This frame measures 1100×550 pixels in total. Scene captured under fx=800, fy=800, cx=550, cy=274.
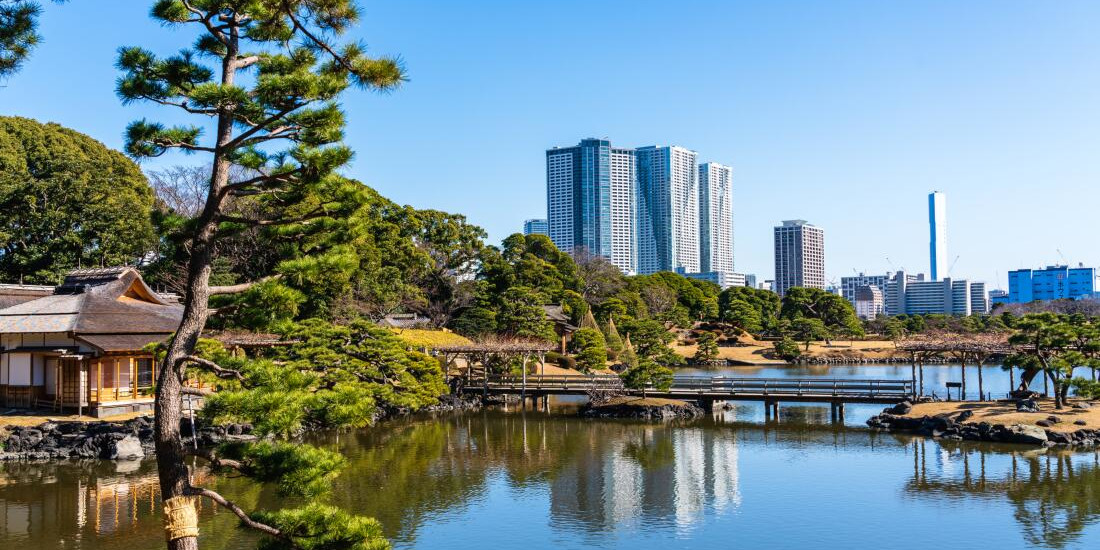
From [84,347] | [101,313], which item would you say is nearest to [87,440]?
[84,347]

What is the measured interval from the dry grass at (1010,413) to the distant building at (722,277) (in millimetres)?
123058

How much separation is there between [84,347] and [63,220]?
40.7 feet

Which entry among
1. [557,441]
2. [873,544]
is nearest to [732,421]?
[557,441]

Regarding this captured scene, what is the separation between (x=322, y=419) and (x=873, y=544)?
9.32m

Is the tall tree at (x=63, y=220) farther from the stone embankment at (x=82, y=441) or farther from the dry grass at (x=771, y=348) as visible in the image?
the dry grass at (x=771, y=348)

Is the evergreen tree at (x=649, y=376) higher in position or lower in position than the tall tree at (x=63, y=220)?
lower

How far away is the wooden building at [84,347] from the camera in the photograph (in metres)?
20.7

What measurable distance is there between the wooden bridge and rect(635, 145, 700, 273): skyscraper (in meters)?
117

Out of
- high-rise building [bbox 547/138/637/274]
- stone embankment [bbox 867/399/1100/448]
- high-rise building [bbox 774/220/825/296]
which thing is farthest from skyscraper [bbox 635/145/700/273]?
stone embankment [bbox 867/399/1100/448]

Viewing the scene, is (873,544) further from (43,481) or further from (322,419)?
(43,481)

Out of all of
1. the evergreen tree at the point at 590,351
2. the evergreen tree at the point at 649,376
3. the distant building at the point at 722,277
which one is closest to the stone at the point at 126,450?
the evergreen tree at the point at 649,376

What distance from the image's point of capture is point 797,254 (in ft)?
518

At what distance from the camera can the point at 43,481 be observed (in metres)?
16.1

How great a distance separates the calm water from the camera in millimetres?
12633
